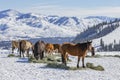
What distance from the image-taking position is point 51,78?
23.8m

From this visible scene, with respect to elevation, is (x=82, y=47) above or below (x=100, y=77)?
above

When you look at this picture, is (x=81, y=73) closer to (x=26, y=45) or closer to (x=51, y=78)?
(x=51, y=78)

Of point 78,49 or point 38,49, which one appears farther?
point 38,49

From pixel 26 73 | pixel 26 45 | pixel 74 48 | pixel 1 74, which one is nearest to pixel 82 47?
pixel 74 48

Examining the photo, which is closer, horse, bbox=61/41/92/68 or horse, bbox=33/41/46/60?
horse, bbox=61/41/92/68

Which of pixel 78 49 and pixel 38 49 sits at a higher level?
pixel 78 49

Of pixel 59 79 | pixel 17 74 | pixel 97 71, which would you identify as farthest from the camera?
pixel 97 71

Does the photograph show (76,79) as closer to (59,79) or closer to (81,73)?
(59,79)

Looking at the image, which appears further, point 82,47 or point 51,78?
point 82,47

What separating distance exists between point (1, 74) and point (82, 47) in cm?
845

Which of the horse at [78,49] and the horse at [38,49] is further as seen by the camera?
the horse at [38,49]

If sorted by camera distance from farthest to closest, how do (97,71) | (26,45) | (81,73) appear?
(26,45), (97,71), (81,73)

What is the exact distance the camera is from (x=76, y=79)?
24.0 metres

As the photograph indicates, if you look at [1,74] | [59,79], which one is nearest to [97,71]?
[59,79]
